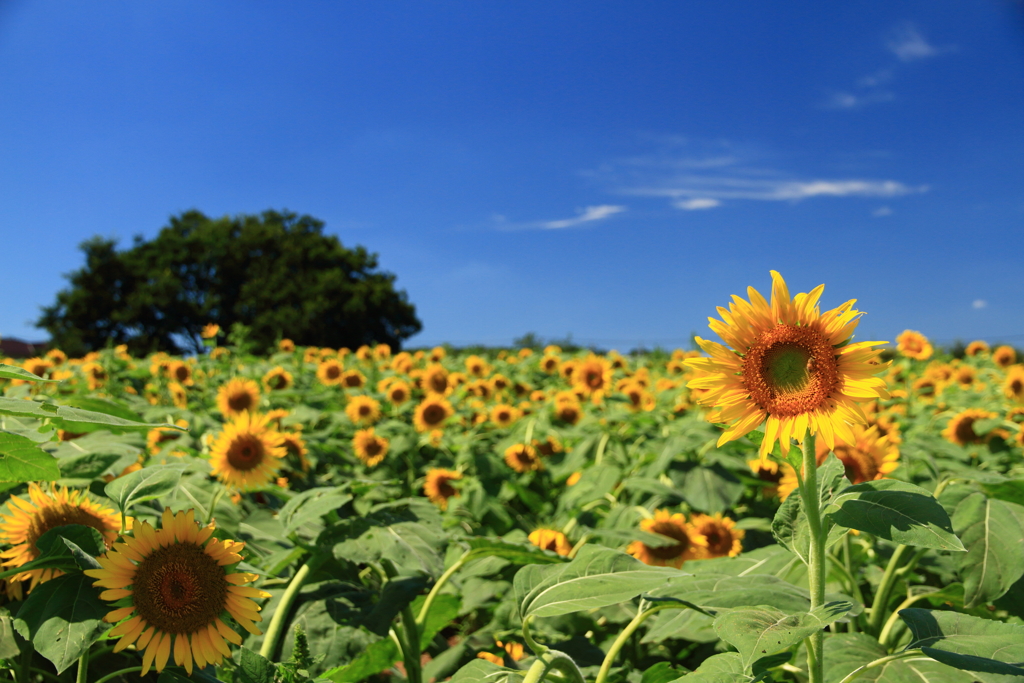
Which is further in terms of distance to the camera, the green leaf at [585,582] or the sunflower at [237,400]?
the sunflower at [237,400]

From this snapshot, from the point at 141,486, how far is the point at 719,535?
243cm

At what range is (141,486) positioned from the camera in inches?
63.1

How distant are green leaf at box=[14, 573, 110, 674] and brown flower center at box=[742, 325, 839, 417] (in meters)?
1.53

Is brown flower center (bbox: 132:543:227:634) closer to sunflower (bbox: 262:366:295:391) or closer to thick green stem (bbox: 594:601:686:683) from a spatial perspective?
thick green stem (bbox: 594:601:686:683)

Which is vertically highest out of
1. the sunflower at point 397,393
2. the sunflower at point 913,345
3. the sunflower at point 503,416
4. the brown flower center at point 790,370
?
the sunflower at point 913,345

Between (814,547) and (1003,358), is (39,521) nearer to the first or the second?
(814,547)

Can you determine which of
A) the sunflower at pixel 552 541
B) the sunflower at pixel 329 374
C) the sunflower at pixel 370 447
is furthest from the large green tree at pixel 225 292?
the sunflower at pixel 552 541

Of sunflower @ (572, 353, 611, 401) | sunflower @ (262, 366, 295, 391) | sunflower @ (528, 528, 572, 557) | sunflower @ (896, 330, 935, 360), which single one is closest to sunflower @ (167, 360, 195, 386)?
sunflower @ (262, 366, 295, 391)


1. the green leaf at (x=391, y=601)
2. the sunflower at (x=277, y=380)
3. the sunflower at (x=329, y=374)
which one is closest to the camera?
the green leaf at (x=391, y=601)

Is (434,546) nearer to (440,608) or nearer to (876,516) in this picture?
(440,608)

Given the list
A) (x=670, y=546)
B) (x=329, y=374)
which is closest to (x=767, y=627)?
(x=670, y=546)

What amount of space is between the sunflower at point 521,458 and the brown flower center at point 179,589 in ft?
11.3

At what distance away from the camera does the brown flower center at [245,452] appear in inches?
118

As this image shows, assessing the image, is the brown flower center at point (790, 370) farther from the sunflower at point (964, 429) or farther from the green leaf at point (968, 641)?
the sunflower at point (964, 429)
